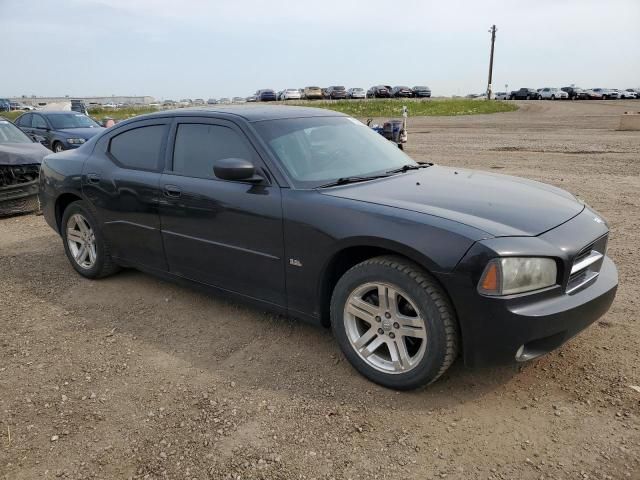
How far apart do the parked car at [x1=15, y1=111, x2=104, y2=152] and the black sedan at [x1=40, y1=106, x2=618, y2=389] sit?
1006cm

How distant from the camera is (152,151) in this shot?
167 inches

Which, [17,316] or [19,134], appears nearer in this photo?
[17,316]

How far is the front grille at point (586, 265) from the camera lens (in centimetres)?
287

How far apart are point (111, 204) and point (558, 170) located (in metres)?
9.20

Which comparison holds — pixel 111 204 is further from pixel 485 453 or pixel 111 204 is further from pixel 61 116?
pixel 61 116

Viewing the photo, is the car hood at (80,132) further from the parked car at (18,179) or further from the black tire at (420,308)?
the black tire at (420,308)

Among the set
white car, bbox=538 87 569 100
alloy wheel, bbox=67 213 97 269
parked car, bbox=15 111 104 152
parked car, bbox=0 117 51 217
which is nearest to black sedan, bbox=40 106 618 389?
alloy wheel, bbox=67 213 97 269

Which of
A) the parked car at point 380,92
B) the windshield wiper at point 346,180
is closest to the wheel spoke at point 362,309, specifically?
the windshield wiper at point 346,180

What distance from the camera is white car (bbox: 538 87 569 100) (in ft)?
168

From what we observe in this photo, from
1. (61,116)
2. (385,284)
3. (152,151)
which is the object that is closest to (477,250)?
(385,284)

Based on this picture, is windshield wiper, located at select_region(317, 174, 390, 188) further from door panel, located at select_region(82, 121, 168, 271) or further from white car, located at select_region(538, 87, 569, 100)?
white car, located at select_region(538, 87, 569, 100)

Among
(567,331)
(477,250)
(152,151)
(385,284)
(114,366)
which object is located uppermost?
(152,151)

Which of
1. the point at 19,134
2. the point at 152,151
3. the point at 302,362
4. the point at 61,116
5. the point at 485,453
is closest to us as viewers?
the point at 485,453

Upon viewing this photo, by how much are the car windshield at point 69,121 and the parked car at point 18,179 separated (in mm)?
6351
